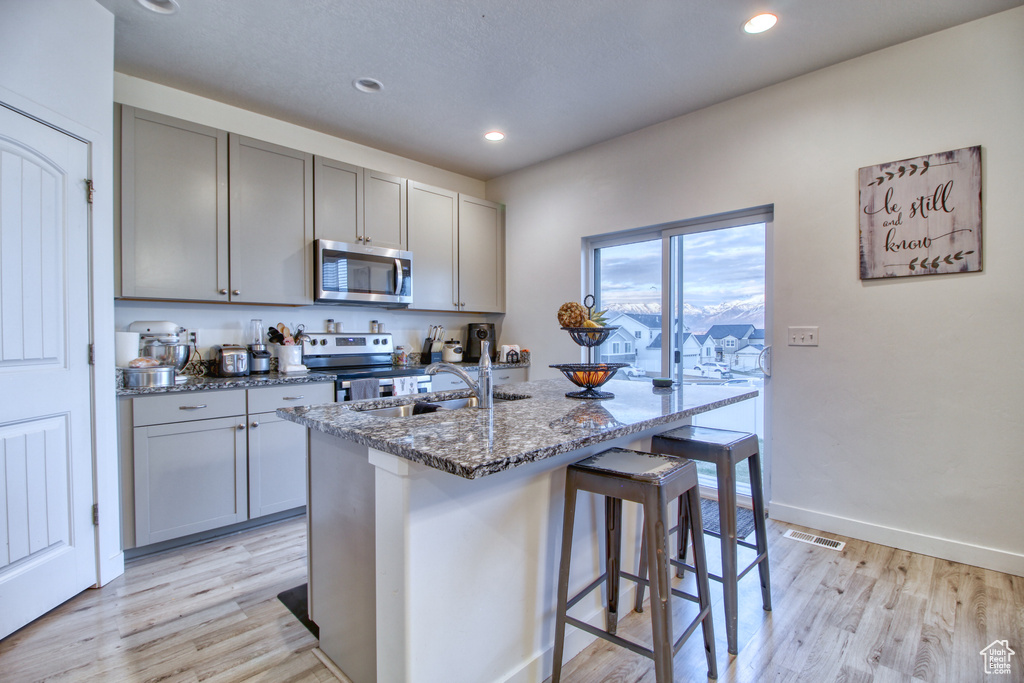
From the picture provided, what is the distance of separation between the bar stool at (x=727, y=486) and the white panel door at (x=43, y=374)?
2.39 metres

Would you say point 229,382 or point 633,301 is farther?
point 633,301

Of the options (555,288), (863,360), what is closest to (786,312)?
(863,360)

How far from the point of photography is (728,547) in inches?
63.7

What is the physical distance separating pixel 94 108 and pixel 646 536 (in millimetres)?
2853

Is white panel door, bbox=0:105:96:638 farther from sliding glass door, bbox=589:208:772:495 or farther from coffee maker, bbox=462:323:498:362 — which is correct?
sliding glass door, bbox=589:208:772:495

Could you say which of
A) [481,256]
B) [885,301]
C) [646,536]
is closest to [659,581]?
[646,536]

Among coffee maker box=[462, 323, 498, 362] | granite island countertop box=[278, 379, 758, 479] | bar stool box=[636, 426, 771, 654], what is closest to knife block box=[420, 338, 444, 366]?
coffee maker box=[462, 323, 498, 362]

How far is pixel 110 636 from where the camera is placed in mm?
1751

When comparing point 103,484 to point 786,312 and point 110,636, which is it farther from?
point 786,312

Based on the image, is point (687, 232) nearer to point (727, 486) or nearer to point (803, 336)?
point (803, 336)

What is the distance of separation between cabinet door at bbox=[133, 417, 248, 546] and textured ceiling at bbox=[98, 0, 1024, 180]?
6.45 ft

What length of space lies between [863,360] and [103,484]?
3.85 meters

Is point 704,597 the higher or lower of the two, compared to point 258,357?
lower

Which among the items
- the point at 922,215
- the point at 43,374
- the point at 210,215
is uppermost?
the point at 210,215
